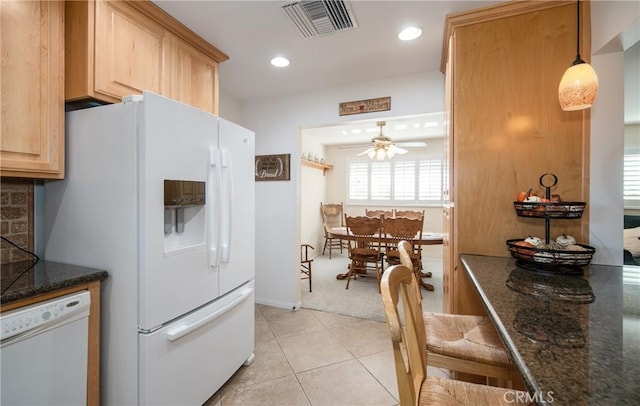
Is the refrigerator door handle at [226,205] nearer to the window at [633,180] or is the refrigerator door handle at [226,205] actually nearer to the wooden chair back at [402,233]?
the wooden chair back at [402,233]

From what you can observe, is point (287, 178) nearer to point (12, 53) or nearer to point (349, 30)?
point (349, 30)

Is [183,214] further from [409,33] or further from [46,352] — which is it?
[409,33]

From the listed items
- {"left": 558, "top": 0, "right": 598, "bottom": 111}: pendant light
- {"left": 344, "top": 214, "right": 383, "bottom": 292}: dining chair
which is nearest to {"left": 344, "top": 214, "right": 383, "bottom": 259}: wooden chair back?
{"left": 344, "top": 214, "right": 383, "bottom": 292}: dining chair

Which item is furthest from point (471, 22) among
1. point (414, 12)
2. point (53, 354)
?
point (53, 354)

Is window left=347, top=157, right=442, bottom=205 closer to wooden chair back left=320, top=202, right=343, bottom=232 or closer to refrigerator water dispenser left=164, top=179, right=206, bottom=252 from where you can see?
wooden chair back left=320, top=202, right=343, bottom=232

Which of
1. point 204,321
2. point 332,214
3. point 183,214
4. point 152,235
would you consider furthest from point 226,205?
point 332,214

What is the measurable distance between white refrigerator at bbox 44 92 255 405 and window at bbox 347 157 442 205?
4795 millimetres

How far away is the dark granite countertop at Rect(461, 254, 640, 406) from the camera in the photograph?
54cm

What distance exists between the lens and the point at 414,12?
1714 mm

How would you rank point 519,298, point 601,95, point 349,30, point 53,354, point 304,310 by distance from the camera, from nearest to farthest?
point 519,298
point 53,354
point 601,95
point 349,30
point 304,310

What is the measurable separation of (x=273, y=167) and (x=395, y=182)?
3.58 meters

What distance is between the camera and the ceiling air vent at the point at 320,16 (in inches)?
64.4

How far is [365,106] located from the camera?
9.05ft

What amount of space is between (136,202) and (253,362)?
1502 millimetres
